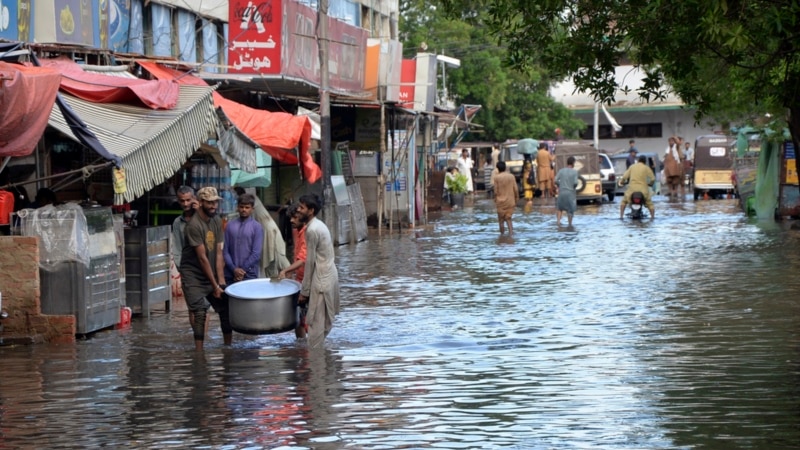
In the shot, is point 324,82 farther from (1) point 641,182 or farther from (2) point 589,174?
(2) point 589,174

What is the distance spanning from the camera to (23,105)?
40.1ft

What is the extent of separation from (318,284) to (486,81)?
47455 mm

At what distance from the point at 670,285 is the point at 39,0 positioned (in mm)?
9084

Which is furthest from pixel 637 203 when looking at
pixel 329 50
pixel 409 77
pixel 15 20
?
pixel 15 20

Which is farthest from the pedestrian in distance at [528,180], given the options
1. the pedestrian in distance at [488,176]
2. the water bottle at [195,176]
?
the water bottle at [195,176]

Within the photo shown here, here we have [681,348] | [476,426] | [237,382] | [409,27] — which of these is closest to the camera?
[476,426]

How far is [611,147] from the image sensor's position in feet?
249

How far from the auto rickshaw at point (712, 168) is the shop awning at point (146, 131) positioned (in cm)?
3071

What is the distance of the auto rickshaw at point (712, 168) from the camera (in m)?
44.0

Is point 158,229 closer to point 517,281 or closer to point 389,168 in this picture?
point 517,281

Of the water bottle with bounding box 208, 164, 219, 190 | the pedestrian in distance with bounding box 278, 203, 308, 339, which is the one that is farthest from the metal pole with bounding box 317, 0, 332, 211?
the pedestrian in distance with bounding box 278, 203, 308, 339

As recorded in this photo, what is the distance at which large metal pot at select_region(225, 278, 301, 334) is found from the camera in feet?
39.2

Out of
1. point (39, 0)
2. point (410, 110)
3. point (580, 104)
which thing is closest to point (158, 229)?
point (39, 0)

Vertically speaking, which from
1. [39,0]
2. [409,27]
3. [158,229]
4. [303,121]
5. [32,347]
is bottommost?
[32,347]
